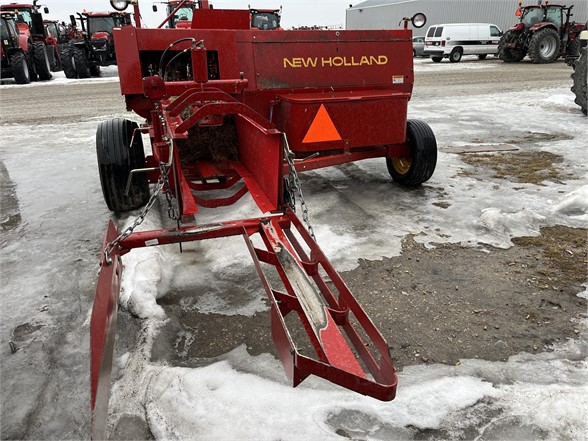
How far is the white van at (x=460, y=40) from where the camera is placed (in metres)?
21.9

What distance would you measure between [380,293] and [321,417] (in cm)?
118

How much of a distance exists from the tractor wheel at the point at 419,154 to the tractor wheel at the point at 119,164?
2689 mm

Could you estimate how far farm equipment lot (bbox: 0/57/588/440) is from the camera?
2137 mm

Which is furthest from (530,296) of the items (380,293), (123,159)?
(123,159)

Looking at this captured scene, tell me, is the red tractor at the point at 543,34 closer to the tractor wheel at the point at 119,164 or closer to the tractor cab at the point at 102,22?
the tractor cab at the point at 102,22

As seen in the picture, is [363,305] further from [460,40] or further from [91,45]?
[460,40]

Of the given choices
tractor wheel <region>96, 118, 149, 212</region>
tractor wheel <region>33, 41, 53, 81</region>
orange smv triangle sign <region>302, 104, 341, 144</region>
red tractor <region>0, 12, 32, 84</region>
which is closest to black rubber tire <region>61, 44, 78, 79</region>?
tractor wheel <region>33, 41, 53, 81</region>

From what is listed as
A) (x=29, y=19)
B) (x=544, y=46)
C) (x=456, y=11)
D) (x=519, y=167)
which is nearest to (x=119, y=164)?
(x=519, y=167)

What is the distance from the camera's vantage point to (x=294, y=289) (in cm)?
238

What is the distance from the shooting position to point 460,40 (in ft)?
72.3

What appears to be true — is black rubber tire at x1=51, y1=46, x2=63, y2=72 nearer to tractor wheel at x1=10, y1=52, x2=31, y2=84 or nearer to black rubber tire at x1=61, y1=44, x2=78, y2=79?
black rubber tire at x1=61, y1=44, x2=78, y2=79

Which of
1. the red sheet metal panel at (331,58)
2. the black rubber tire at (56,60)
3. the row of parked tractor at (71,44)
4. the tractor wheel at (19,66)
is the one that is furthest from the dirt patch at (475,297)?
the black rubber tire at (56,60)

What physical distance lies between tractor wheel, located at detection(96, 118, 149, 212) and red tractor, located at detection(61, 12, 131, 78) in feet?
49.0

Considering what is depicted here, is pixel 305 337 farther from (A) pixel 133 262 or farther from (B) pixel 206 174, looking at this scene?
(B) pixel 206 174
